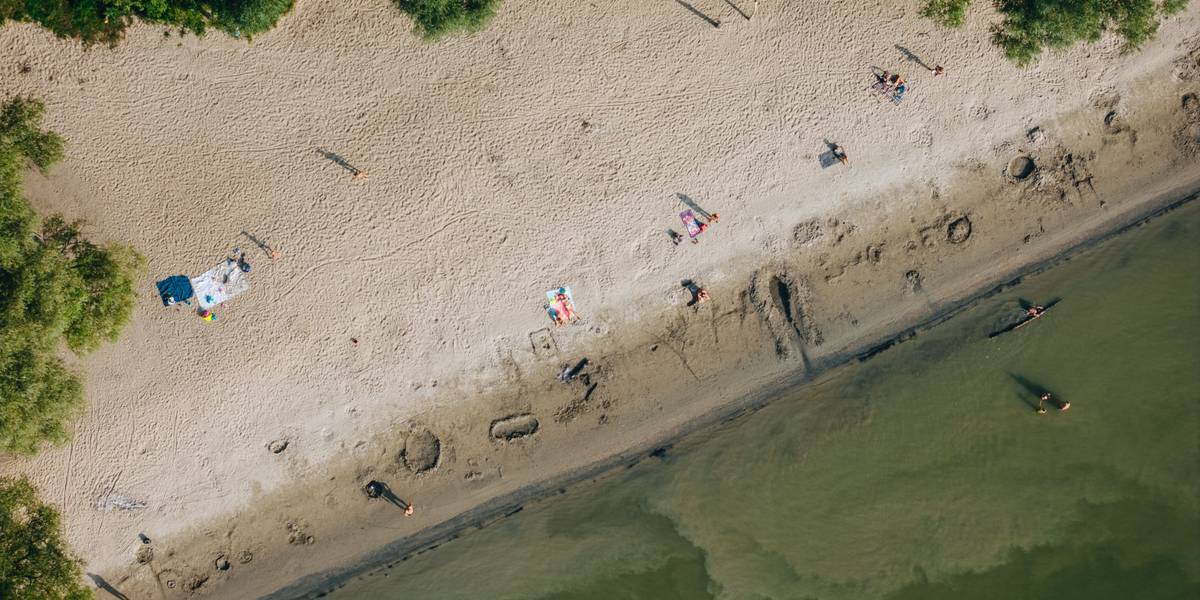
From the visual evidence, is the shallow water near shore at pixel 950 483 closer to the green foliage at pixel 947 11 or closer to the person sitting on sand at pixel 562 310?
the person sitting on sand at pixel 562 310

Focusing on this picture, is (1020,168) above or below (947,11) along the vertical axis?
below

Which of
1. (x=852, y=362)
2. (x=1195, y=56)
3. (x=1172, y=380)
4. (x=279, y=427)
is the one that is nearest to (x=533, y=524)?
(x=279, y=427)

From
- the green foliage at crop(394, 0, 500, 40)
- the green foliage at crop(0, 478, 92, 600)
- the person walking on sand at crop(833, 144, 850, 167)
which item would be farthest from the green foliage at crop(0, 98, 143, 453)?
the person walking on sand at crop(833, 144, 850, 167)

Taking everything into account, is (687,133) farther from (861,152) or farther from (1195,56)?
(1195,56)

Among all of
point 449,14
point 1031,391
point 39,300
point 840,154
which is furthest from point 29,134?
point 1031,391

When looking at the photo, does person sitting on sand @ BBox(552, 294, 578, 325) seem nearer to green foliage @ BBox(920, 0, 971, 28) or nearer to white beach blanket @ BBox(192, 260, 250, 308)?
white beach blanket @ BBox(192, 260, 250, 308)

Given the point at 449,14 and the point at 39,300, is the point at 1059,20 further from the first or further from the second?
the point at 39,300
